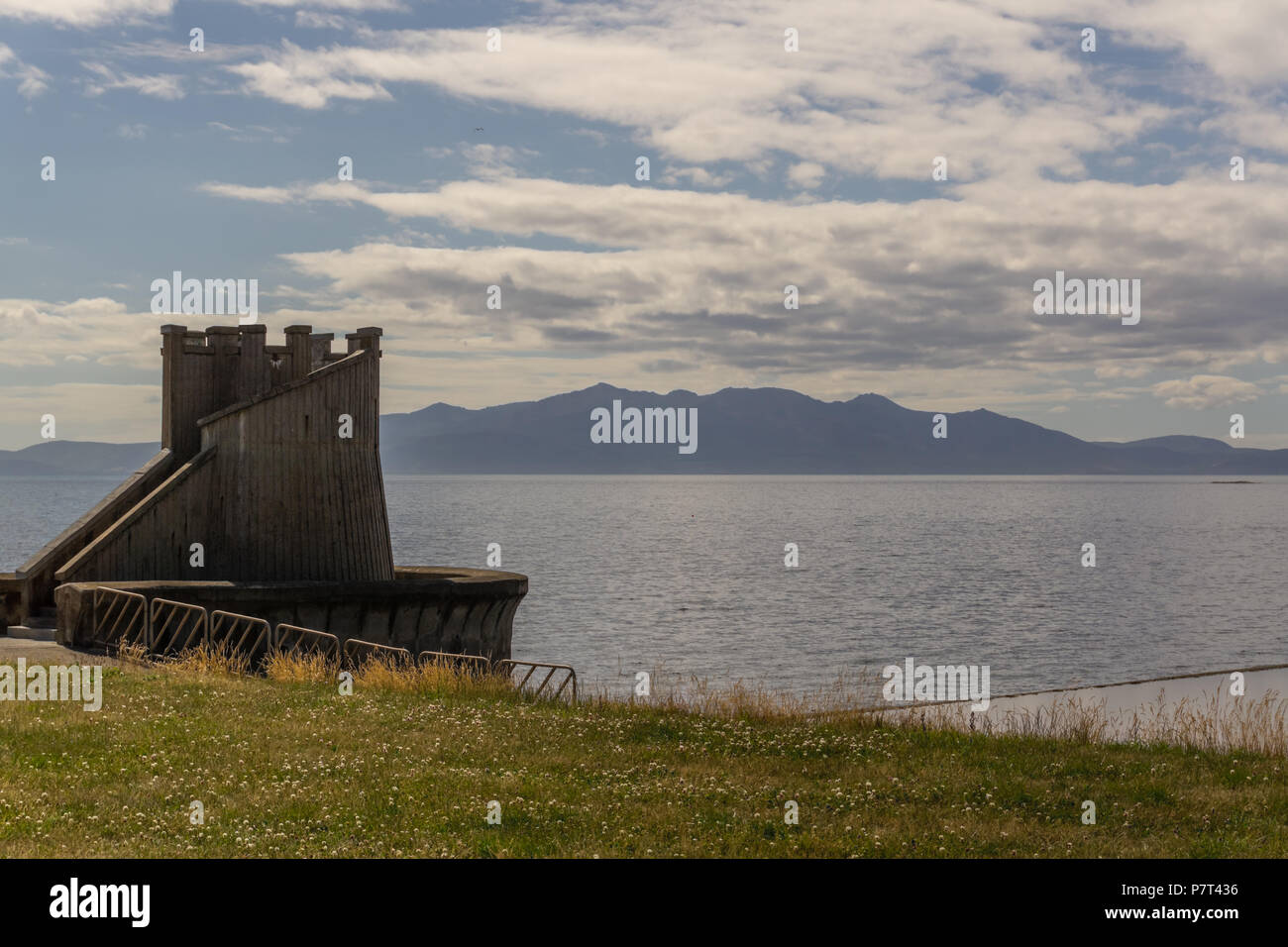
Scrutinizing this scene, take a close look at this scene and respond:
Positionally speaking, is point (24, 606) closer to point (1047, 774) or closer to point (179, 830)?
point (179, 830)

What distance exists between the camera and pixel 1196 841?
9320 mm

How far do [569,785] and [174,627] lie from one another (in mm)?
12503

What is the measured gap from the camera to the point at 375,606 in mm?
23953

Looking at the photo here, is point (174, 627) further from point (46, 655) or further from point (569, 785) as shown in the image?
point (569, 785)

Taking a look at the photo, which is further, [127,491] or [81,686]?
[127,491]

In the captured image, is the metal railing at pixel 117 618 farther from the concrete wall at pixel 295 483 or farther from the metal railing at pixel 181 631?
the concrete wall at pixel 295 483

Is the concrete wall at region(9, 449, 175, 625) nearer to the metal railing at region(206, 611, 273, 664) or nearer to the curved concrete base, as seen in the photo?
the curved concrete base

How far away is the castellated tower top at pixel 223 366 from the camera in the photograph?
26.6 m

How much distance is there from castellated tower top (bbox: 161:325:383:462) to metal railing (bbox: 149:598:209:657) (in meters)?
6.69

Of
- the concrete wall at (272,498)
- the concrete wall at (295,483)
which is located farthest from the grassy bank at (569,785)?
the concrete wall at (295,483)

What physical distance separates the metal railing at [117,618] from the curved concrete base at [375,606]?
17 centimetres
